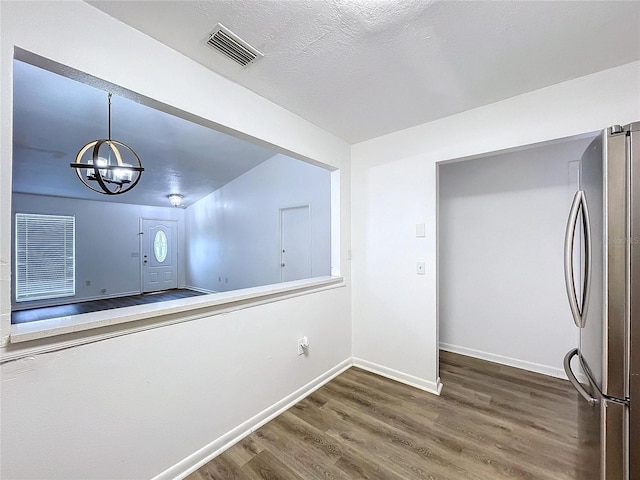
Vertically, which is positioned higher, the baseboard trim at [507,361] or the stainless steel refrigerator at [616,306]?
the stainless steel refrigerator at [616,306]

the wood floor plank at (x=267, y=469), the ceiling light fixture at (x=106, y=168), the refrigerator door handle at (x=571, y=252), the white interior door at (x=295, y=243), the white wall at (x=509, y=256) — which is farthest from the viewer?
the white interior door at (x=295, y=243)

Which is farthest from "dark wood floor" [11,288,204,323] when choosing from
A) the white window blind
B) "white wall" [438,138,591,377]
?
"white wall" [438,138,591,377]

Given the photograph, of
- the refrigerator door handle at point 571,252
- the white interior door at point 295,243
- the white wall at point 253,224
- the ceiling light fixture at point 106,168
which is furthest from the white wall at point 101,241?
the refrigerator door handle at point 571,252

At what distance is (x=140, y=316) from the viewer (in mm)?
1351

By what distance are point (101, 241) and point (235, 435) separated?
709cm

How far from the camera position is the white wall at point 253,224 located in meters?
4.55

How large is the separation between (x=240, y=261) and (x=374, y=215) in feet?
14.2

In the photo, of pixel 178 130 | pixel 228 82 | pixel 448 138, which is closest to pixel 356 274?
pixel 448 138

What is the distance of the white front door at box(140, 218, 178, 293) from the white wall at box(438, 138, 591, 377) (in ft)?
25.3

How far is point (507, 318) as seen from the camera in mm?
2893

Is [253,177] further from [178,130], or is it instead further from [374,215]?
[374,215]

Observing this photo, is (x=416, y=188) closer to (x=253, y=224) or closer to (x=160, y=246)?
(x=253, y=224)

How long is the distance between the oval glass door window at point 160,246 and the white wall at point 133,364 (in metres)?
7.09

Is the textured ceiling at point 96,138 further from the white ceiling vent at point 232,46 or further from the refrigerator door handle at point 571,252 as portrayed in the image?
the refrigerator door handle at point 571,252
